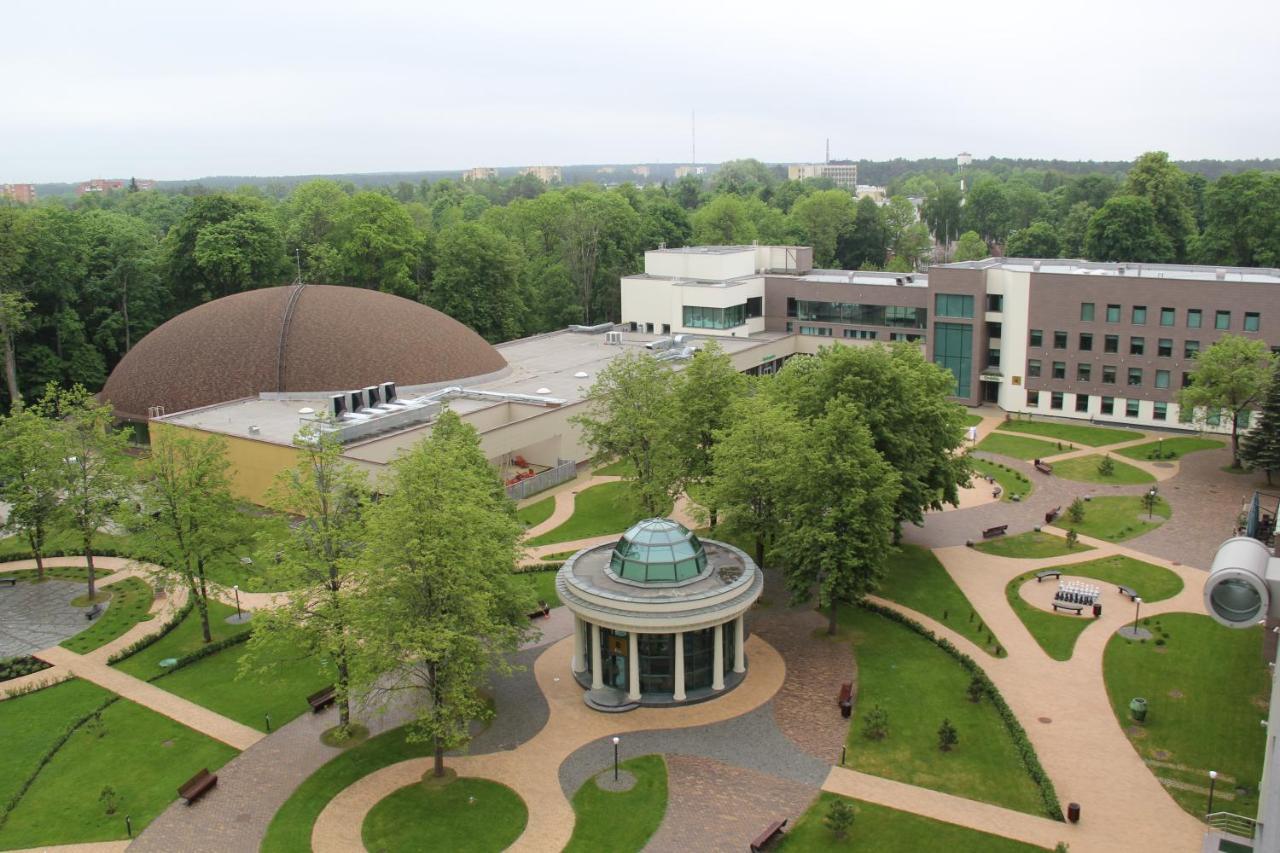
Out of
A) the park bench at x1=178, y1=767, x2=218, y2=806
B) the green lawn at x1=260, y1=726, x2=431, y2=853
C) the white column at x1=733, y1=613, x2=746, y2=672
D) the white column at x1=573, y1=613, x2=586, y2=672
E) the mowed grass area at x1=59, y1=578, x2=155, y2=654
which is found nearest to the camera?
the green lawn at x1=260, y1=726, x2=431, y2=853

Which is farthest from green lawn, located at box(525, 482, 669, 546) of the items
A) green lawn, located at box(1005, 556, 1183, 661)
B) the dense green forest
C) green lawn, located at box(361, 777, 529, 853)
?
the dense green forest

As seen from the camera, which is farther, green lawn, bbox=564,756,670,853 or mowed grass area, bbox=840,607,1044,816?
mowed grass area, bbox=840,607,1044,816

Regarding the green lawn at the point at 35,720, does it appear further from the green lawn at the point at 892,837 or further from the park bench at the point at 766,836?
the green lawn at the point at 892,837

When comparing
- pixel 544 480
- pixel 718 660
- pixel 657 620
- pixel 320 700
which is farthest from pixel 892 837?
pixel 544 480

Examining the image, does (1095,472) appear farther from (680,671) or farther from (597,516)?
(680,671)

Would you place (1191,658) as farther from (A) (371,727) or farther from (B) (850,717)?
(A) (371,727)

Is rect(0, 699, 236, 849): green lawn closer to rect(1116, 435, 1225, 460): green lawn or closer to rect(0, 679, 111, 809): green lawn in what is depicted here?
rect(0, 679, 111, 809): green lawn

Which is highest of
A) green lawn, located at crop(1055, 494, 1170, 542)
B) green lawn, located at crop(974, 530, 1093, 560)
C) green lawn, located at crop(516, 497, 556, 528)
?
green lawn, located at crop(516, 497, 556, 528)
